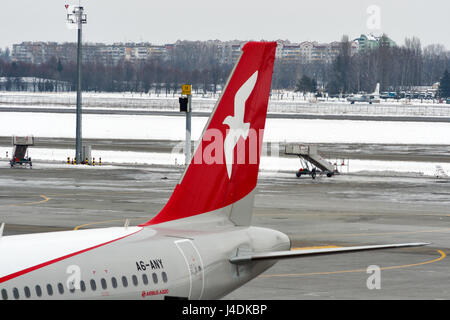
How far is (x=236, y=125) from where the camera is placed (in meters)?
16.1

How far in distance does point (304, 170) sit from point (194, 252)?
50.7 metres

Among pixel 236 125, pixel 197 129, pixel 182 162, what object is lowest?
pixel 182 162

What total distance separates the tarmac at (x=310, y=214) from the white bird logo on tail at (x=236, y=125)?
7.63 m

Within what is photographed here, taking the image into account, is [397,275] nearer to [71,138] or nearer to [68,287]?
[68,287]

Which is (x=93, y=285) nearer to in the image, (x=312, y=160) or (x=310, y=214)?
(x=310, y=214)

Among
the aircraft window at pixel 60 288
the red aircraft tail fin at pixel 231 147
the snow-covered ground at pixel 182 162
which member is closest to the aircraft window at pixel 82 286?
the aircraft window at pixel 60 288

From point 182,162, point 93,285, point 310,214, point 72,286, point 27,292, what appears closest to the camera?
point 27,292

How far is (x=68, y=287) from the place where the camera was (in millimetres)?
12125

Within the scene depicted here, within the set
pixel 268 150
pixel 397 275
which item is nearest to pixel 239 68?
pixel 397 275

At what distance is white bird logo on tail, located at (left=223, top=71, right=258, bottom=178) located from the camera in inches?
631

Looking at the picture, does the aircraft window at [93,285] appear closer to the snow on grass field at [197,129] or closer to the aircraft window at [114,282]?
the aircraft window at [114,282]

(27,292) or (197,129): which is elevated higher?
(27,292)

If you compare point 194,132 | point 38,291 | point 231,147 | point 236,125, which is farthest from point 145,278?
point 194,132

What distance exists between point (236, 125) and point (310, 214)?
28984mm
